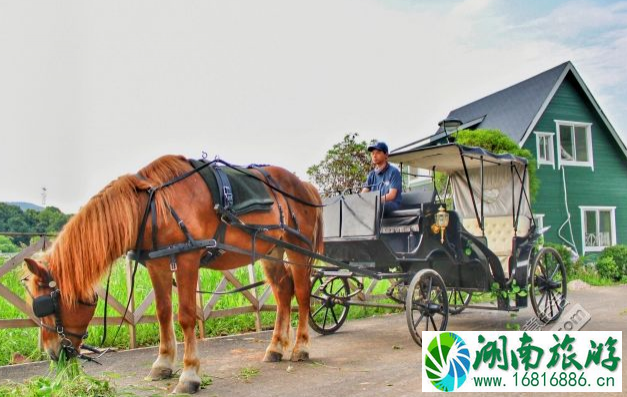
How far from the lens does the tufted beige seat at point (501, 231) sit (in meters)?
8.21

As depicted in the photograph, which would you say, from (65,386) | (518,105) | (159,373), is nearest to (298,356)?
(159,373)

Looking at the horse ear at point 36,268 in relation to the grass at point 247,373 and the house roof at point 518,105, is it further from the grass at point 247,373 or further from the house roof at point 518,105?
the house roof at point 518,105

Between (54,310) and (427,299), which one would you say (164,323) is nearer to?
(54,310)

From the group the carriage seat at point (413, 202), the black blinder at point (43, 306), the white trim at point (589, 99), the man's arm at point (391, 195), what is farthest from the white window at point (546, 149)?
the black blinder at point (43, 306)

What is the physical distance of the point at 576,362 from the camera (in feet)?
15.6

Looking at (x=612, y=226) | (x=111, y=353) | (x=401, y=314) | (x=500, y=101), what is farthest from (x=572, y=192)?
(x=111, y=353)

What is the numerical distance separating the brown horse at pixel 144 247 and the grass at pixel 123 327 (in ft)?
3.56

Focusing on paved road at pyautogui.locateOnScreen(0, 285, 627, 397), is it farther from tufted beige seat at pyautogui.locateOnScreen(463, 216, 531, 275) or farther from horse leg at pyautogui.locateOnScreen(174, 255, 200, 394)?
tufted beige seat at pyautogui.locateOnScreen(463, 216, 531, 275)

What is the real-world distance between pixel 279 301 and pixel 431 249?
1.92 meters

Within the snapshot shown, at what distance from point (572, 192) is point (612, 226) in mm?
2075

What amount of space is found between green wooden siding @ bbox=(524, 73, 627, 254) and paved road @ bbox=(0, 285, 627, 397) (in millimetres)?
10401

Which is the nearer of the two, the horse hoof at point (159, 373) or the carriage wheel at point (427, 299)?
the horse hoof at point (159, 373)

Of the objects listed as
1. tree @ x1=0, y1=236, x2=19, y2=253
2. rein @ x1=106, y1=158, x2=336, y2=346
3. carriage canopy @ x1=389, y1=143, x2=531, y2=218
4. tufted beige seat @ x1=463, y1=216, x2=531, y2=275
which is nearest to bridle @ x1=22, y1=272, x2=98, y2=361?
rein @ x1=106, y1=158, x2=336, y2=346

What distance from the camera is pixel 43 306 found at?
420 centimetres
